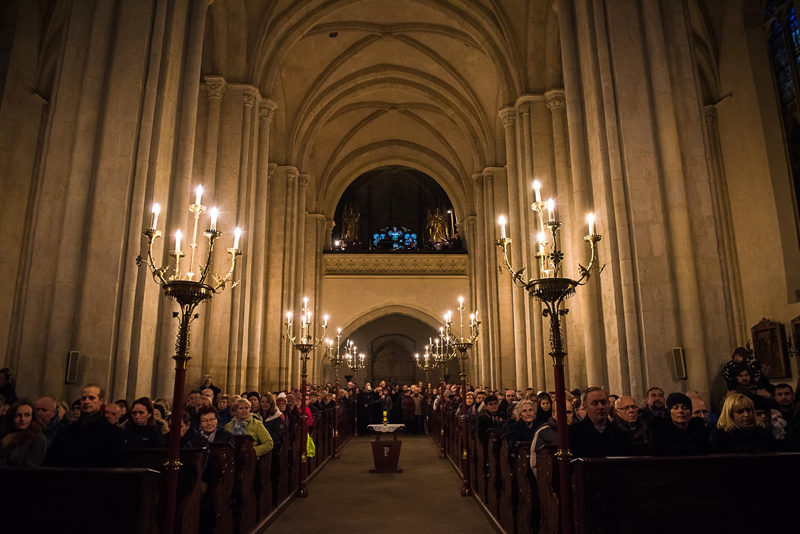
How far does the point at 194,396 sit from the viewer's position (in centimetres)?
695

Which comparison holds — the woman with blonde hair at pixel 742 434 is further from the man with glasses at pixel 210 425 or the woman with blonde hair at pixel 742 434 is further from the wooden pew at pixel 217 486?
the man with glasses at pixel 210 425

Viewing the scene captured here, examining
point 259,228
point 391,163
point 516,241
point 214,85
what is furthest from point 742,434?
point 391,163

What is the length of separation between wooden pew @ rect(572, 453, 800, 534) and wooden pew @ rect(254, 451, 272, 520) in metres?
3.62

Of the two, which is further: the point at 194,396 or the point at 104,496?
the point at 194,396

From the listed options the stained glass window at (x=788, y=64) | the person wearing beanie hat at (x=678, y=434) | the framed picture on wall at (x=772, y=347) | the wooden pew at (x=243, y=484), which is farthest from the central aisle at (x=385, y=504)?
the stained glass window at (x=788, y=64)

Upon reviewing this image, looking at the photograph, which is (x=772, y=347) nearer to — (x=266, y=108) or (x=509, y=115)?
(x=509, y=115)

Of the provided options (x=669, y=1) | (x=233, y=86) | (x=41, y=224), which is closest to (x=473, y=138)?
(x=233, y=86)

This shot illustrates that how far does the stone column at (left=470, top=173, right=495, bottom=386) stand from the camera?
2000 centimetres

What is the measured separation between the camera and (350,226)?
1088 inches

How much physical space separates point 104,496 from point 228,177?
9.82m

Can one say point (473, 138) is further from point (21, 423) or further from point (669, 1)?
point (21, 423)

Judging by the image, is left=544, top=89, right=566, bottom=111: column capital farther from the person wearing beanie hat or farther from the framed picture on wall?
the person wearing beanie hat

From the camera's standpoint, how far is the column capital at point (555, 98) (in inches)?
516

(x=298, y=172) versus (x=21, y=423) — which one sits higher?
(x=298, y=172)
